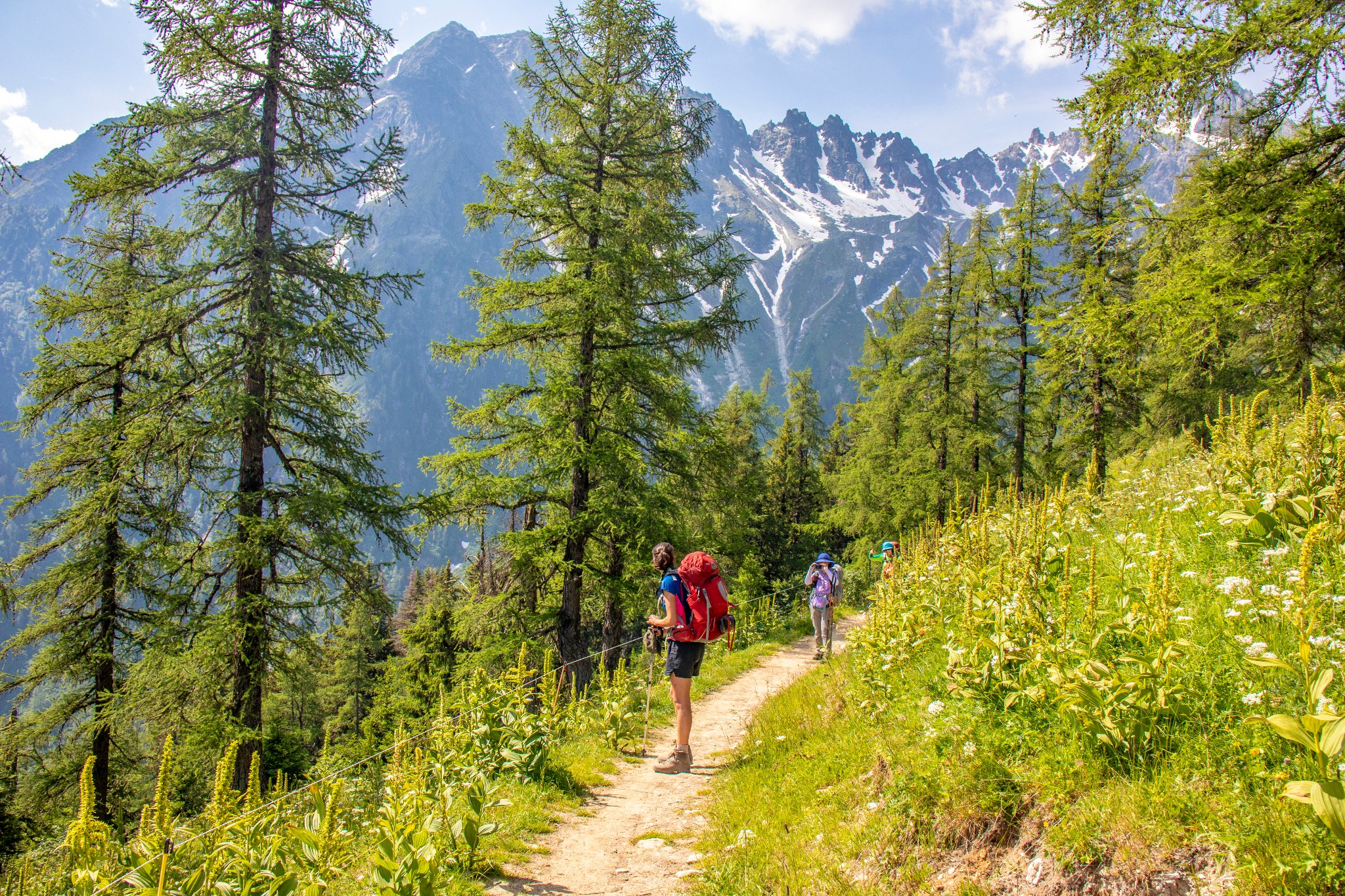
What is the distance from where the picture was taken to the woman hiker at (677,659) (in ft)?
21.0

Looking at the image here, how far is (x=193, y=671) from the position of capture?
8.97m

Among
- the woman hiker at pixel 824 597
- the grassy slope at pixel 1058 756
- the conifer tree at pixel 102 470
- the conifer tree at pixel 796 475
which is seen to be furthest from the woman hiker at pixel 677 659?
the conifer tree at pixel 796 475

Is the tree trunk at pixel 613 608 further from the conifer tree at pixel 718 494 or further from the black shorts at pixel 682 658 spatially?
the black shorts at pixel 682 658

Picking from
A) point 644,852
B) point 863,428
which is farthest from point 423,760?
point 863,428

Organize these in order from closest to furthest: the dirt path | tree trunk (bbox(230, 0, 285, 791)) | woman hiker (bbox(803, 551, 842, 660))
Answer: the dirt path
tree trunk (bbox(230, 0, 285, 791))
woman hiker (bbox(803, 551, 842, 660))

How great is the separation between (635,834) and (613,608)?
30.4 feet

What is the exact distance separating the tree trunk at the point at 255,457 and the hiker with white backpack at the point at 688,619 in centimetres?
668

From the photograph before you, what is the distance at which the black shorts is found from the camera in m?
6.42

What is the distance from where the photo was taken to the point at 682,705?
6.54 meters

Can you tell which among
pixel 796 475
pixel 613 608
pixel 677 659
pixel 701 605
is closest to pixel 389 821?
pixel 677 659

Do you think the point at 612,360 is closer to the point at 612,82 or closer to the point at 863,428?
the point at 612,82

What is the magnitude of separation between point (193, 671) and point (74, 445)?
3.94 meters

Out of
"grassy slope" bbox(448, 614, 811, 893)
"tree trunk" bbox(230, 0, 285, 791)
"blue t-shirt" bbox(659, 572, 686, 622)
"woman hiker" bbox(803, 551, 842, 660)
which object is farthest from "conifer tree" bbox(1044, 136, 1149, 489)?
"tree trunk" bbox(230, 0, 285, 791)

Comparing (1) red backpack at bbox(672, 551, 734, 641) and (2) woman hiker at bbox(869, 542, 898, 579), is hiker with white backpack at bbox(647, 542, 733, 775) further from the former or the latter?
(2) woman hiker at bbox(869, 542, 898, 579)
